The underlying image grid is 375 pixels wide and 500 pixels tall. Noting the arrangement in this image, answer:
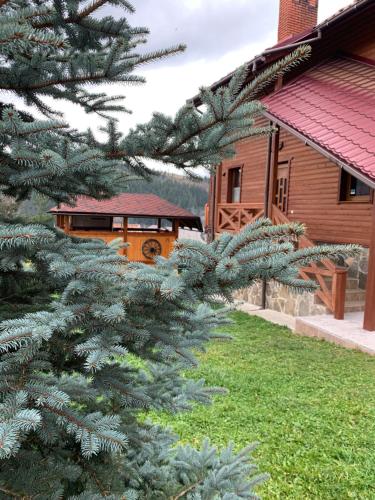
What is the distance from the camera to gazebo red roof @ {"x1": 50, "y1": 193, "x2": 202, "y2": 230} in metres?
16.6

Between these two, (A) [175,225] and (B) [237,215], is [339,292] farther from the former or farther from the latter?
(A) [175,225]

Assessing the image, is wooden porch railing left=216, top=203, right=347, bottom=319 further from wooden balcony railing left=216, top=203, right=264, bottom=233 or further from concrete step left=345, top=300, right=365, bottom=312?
concrete step left=345, top=300, right=365, bottom=312

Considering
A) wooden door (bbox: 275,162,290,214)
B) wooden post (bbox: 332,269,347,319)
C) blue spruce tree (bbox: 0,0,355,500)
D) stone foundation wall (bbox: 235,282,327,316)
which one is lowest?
stone foundation wall (bbox: 235,282,327,316)

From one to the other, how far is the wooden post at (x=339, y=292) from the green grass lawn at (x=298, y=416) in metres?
1.11

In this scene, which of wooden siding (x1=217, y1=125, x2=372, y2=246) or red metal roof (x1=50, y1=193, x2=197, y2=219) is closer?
wooden siding (x1=217, y1=125, x2=372, y2=246)

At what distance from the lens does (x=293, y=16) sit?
47.0ft

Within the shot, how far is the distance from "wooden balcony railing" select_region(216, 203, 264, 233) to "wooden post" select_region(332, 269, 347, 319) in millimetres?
3228

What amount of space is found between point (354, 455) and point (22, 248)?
10.8 ft

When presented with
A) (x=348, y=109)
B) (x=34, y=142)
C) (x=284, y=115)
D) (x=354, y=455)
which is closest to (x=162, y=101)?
(x=34, y=142)

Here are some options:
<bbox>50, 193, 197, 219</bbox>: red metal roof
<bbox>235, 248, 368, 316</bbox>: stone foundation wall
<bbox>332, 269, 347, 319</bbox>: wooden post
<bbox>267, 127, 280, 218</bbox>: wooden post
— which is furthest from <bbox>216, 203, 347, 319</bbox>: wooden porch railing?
<bbox>50, 193, 197, 219</bbox>: red metal roof

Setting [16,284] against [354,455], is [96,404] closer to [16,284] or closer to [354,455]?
[16,284]

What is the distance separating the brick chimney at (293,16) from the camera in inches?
561

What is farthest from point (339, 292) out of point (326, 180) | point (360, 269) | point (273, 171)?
point (273, 171)

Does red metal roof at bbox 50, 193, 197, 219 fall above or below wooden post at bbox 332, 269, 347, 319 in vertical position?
above
